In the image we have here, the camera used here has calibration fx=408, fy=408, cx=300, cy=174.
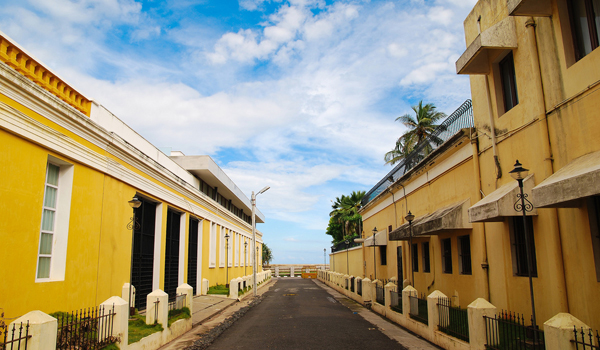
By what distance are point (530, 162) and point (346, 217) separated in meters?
50.2

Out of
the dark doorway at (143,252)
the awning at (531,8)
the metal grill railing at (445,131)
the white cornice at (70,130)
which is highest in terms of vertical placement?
the awning at (531,8)

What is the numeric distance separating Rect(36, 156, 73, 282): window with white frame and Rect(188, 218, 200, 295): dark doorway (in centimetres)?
1121

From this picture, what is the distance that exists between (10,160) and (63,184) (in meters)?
1.89

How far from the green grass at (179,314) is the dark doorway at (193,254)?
897 cm

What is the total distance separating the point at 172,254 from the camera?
17.8 metres

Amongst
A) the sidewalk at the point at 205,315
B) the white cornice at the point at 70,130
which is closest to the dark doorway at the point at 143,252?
the white cornice at the point at 70,130

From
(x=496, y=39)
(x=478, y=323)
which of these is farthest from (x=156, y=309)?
(x=496, y=39)

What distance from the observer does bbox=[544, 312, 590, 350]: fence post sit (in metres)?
5.21

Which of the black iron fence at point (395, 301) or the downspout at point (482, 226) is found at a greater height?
the downspout at point (482, 226)

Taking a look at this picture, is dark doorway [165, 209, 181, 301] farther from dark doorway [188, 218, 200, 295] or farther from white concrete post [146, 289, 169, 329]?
white concrete post [146, 289, 169, 329]

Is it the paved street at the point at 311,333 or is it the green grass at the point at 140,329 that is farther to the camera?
the paved street at the point at 311,333

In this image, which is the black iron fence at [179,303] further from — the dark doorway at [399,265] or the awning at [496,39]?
the dark doorway at [399,265]

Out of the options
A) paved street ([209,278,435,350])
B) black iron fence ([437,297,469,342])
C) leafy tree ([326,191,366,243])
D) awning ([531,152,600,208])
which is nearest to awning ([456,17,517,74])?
awning ([531,152,600,208])

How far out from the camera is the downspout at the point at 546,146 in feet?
25.1
